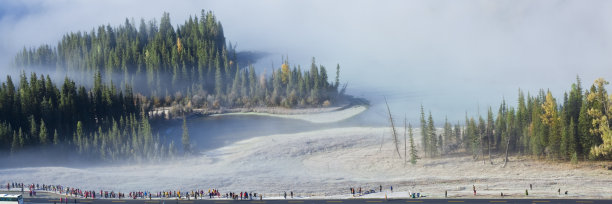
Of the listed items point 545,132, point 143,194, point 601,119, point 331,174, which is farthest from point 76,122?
point 601,119

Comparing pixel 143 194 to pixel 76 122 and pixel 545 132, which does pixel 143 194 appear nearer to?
pixel 76 122

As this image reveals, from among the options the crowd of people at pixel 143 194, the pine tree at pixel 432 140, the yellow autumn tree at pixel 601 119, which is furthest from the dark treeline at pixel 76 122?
the yellow autumn tree at pixel 601 119

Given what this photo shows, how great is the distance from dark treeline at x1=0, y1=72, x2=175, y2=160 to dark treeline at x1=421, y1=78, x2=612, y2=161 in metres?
58.2

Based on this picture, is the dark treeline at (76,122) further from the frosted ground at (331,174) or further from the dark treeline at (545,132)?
the dark treeline at (545,132)

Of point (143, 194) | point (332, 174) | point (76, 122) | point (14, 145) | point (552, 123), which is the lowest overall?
point (143, 194)

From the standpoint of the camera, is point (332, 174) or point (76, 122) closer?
point (332, 174)

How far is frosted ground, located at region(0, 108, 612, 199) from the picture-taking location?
136250mm

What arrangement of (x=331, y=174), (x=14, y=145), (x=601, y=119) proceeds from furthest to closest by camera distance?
(x=14, y=145), (x=331, y=174), (x=601, y=119)

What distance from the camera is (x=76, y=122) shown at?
7126 inches

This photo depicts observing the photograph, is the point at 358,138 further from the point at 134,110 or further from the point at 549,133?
the point at 134,110

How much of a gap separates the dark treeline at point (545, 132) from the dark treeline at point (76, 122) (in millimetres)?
58213

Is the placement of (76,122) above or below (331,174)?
above

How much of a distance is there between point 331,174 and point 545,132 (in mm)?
41071

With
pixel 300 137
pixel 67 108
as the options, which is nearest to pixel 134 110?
pixel 67 108
